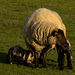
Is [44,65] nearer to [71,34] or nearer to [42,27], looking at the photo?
[42,27]

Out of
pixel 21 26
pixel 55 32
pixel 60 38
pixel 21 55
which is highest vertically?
pixel 21 26

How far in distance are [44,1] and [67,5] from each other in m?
1.99

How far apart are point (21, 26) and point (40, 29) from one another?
8056mm

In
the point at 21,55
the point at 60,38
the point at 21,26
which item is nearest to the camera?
the point at 60,38

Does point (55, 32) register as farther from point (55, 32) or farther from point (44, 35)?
point (44, 35)

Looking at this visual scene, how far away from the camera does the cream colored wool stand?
32.2 ft

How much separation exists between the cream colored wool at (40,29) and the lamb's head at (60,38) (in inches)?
5.2

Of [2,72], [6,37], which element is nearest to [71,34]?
[6,37]

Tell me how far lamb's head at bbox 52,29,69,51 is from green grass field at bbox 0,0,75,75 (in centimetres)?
84

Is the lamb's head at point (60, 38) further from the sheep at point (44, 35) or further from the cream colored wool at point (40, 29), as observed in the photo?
the cream colored wool at point (40, 29)

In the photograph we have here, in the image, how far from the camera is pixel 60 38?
391 inches

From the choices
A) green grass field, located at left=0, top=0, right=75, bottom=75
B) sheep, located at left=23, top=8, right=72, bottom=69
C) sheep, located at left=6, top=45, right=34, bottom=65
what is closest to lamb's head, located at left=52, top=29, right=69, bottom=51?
sheep, located at left=23, top=8, right=72, bottom=69

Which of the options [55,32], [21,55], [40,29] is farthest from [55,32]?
[21,55]

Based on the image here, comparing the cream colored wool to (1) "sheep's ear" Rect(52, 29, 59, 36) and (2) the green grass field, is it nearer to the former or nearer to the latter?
(1) "sheep's ear" Rect(52, 29, 59, 36)
